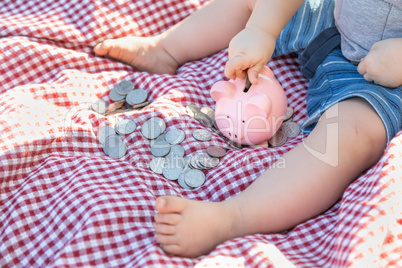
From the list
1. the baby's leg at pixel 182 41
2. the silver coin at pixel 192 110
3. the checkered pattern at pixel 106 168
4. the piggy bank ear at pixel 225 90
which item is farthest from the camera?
the baby's leg at pixel 182 41

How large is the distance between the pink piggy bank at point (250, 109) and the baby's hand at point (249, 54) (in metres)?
0.03

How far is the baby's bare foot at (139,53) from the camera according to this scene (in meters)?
1.33

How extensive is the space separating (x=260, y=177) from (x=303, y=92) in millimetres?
353

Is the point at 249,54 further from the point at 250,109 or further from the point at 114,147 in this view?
the point at 114,147

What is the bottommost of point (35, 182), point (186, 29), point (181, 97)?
point (35, 182)

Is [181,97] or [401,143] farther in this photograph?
[181,97]

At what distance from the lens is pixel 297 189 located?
0.95 meters

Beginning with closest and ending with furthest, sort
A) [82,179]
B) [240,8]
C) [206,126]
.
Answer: [82,179]
[206,126]
[240,8]

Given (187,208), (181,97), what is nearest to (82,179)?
(187,208)

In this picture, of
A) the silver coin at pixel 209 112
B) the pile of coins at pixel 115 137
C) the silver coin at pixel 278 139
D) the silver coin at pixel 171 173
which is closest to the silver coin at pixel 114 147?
the pile of coins at pixel 115 137

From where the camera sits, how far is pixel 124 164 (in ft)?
3.47

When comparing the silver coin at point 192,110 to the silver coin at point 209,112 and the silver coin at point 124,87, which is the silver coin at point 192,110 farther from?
the silver coin at point 124,87

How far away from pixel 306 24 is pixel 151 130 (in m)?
0.46

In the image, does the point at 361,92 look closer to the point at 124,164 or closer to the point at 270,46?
the point at 270,46
